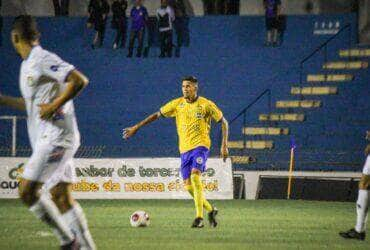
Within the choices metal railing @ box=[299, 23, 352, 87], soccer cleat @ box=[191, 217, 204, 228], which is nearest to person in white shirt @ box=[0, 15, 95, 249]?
soccer cleat @ box=[191, 217, 204, 228]

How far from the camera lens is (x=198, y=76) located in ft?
99.2

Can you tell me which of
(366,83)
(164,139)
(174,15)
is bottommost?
(164,139)

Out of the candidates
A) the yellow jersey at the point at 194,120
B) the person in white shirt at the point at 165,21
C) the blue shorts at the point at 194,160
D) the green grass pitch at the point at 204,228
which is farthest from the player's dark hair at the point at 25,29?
the person in white shirt at the point at 165,21

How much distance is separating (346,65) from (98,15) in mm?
8186

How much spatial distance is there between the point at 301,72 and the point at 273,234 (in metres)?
17.3

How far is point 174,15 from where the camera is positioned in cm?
3006

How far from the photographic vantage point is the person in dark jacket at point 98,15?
30109 millimetres

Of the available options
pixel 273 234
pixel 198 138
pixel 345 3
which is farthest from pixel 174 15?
pixel 273 234

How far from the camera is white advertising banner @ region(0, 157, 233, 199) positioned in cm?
2216

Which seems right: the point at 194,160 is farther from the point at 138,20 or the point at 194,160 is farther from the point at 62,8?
the point at 62,8

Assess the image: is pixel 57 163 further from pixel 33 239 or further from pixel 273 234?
pixel 273 234

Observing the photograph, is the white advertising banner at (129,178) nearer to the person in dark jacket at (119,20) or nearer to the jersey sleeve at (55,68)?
the person in dark jacket at (119,20)

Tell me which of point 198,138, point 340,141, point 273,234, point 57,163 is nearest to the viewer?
point 57,163

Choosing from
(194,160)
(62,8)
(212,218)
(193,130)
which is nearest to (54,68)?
(212,218)
